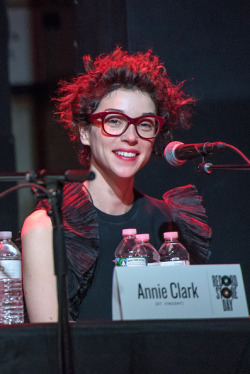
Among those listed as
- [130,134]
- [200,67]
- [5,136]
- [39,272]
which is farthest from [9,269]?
[200,67]

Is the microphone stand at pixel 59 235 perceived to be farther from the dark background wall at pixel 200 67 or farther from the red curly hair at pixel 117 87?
the dark background wall at pixel 200 67

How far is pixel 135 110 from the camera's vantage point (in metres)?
2.15

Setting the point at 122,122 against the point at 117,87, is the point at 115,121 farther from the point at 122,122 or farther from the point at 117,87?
the point at 117,87

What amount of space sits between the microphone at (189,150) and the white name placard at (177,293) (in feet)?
1.30

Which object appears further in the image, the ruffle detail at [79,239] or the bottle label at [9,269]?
the ruffle detail at [79,239]

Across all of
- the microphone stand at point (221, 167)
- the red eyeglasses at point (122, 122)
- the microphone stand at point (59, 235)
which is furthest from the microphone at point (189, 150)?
the microphone stand at point (59, 235)

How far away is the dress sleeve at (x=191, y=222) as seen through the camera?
2342 millimetres

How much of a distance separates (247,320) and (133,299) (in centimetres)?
25

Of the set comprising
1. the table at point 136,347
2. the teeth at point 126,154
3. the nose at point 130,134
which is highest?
the nose at point 130,134

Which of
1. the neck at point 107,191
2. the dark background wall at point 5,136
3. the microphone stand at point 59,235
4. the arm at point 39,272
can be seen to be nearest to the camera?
the microphone stand at point 59,235

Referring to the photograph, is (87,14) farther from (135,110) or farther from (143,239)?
(143,239)

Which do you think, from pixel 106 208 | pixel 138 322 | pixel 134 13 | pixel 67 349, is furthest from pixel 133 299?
pixel 134 13

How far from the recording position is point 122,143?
2.10 meters

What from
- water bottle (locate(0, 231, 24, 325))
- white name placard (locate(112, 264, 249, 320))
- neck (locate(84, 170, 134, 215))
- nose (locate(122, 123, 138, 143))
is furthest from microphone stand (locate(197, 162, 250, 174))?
water bottle (locate(0, 231, 24, 325))
